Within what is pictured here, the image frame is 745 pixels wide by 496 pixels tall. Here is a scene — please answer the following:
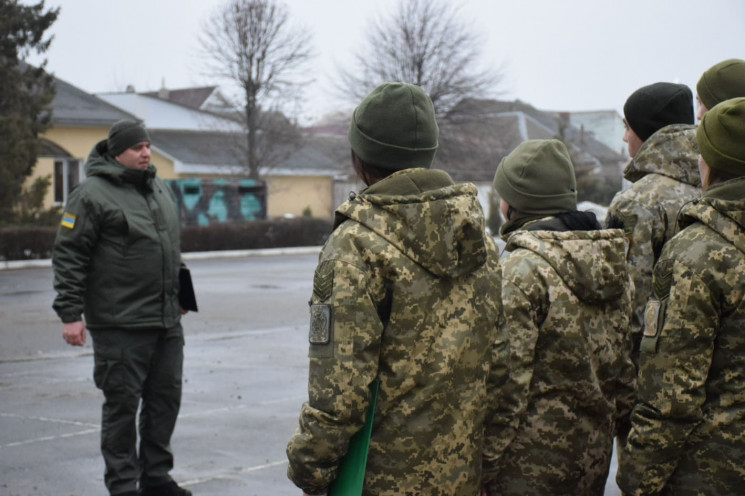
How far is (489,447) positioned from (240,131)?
46007 mm

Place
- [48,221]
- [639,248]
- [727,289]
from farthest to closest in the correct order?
[48,221] → [639,248] → [727,289]

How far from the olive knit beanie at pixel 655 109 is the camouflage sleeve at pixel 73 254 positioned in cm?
300

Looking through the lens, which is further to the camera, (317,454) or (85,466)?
(85,466)

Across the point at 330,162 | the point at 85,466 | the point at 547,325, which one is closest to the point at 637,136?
the point at 547,325

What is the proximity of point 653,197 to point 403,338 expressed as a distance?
167cm

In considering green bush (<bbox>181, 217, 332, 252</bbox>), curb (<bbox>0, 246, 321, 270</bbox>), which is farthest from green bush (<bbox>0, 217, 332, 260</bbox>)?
curb (<bbox>0, 246, 321, 270</bbox>)

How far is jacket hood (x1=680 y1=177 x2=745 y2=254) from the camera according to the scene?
2.88m

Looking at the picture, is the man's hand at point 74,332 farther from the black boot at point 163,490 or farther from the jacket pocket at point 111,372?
the black boot at point 163,490

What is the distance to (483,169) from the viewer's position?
190 feet

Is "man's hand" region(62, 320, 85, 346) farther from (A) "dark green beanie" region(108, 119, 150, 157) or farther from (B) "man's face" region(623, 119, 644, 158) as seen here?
(B) "man's face" region(623, 119, 644, 158)

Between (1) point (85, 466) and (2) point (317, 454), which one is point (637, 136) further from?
(1) point (85, 466)

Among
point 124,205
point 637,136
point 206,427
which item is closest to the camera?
point 637,136

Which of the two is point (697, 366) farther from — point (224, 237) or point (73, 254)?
point (224, 237)

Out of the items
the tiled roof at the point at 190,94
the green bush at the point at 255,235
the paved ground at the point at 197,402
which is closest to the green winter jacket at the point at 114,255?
the paved ground at the point at 197,402
